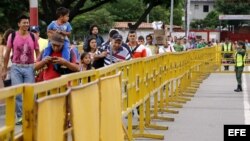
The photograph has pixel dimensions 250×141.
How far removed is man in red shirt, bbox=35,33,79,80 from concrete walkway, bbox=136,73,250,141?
2203 mm

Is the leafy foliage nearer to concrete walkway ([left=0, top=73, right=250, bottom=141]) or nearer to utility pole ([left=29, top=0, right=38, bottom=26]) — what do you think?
concrete walkway ([left=0, top=73, right=250, bottom=141])

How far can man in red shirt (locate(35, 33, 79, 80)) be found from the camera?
29.9 feet

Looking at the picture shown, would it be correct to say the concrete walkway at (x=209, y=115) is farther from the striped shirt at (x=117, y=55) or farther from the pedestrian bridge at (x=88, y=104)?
the striped shirt at (x=117, y=55)

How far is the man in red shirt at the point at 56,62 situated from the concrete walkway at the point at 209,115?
2.20 meters

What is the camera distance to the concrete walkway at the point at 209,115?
11193mm

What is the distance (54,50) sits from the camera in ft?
31.2

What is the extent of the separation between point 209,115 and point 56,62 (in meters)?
5.53

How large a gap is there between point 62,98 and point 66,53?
179 inches

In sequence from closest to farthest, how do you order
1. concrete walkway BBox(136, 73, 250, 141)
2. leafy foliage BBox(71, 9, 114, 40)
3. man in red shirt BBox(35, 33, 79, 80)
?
Result: man in red shirt BBox(35, 33, 79, 80), concrete walkway BBox(136, 73, 250, 141), leafy foliage BBox(71, 9, 114, 40)

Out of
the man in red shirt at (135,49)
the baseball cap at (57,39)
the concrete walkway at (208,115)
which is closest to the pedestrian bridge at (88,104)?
the concrete walkway at (208,115)

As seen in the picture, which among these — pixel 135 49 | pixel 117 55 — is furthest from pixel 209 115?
pixel 117 55

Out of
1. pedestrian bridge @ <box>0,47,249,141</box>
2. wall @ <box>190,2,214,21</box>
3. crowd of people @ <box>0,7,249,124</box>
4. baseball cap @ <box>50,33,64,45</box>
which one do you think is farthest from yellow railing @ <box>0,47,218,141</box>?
wall @ <box>190,2,214,21</box>

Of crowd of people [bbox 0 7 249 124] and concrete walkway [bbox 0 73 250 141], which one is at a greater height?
crowd of people [bbox 0 7 249 124]

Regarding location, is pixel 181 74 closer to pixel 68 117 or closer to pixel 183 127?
pixel 183 127
